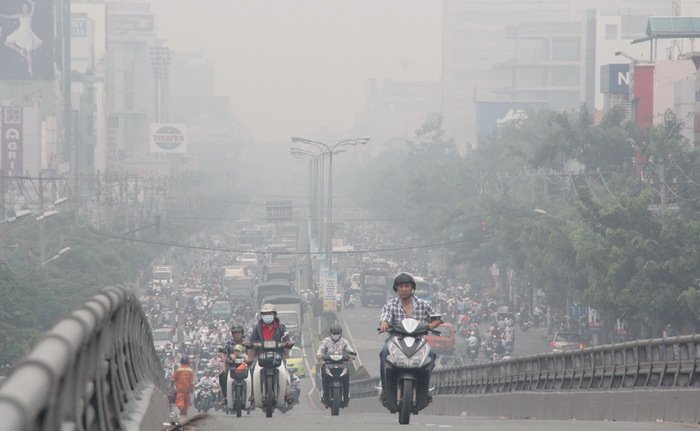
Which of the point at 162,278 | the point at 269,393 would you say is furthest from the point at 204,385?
the point at 162,278

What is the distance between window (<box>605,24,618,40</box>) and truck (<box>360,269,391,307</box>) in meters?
79.4

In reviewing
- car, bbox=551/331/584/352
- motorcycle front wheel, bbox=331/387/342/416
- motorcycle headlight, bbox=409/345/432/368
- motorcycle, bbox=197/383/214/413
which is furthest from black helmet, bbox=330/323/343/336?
car, bbox=551/331/584/352

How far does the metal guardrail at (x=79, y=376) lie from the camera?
3602mm

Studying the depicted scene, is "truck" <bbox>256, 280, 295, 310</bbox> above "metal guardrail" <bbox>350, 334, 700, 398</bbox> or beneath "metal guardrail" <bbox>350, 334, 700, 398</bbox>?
beneath

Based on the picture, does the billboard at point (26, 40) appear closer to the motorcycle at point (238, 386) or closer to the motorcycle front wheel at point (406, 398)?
the motorcycle at point (238, 386)

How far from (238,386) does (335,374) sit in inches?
123

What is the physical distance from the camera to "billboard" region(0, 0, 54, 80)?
116 meters

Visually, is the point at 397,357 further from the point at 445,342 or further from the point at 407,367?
the point at 445,342

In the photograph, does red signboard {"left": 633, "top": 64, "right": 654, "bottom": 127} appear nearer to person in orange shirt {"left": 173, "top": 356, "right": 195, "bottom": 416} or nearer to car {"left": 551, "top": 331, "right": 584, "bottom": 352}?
car {"left": 551, "top": 331, "right": 584, "bottom": 352}

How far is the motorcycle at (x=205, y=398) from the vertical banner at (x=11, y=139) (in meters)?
68.2

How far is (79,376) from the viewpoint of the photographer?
17.8ft

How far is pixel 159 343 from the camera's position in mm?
58156

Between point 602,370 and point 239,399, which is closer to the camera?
point 239,399

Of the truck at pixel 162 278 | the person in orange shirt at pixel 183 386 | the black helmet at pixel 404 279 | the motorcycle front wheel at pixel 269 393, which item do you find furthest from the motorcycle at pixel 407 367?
the truck at pixel 162 278
